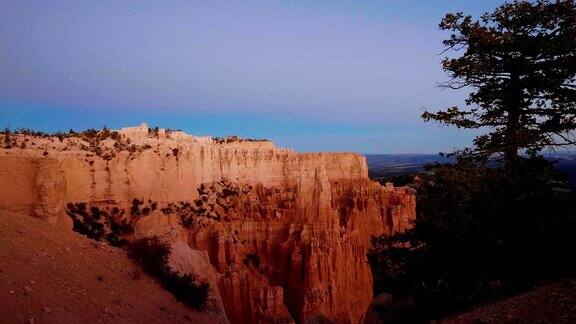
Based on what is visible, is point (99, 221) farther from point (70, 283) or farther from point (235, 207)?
point (70, 283)

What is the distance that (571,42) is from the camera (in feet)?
34.3

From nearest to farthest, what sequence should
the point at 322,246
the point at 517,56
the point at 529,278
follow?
the point at 529,278
the point at 517,56
the point at 322,246

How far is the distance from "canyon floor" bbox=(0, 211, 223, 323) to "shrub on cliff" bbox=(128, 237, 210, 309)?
0.96 feet

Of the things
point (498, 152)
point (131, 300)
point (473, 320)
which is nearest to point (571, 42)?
point (498, 152)

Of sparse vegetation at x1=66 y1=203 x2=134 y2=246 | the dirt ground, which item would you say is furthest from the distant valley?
sparse vegetation at x1=66 y1=203 x2=134 y2=246

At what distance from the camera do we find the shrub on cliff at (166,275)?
45.1ft

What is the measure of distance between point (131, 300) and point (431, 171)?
26.1 feet

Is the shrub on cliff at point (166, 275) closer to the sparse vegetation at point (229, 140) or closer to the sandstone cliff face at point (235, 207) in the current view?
the sandstone cliff face at point (235, 207)

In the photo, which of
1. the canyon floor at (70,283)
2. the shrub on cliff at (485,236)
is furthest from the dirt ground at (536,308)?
the canyon floor at (70,283)

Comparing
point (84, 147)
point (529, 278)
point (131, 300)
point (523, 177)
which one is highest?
point (84, 147)

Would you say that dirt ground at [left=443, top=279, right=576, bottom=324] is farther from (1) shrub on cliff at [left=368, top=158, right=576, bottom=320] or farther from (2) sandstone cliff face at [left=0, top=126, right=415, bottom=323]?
(2) sandstone cliff face at [left=0, top=126, right=415, bottom=323]

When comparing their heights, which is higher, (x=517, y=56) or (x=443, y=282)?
(x=517, y=56)

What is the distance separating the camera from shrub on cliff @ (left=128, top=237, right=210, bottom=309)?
45.1 ft

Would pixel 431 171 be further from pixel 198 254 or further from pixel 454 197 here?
pixel 198 254
